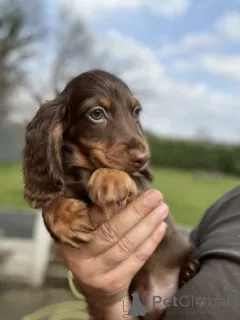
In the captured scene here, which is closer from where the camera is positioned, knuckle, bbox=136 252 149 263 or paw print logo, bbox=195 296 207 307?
paw print logo, bbox=195 296 207 307

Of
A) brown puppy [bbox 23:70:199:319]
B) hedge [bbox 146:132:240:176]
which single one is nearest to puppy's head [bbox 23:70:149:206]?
brown puppy [bbox 23:70:199:319]

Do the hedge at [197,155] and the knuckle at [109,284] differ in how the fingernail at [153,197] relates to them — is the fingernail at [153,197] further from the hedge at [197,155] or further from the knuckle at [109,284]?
the hedge at [197,155]

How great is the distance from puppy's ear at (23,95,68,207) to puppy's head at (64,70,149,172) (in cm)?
6

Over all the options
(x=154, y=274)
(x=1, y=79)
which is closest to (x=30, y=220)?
(x=1, y=79)

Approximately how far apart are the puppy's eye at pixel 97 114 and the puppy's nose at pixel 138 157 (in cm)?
23

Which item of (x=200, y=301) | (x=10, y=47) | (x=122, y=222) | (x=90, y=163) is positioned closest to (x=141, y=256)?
(x=122, y=222)

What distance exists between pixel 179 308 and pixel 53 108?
862mm

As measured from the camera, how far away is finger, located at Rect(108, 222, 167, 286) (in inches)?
59.9

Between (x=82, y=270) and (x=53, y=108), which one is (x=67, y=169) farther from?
(x=82, y=270)

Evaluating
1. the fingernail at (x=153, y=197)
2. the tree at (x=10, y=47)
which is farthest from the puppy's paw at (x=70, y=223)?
the tree at (x=10, y=47)

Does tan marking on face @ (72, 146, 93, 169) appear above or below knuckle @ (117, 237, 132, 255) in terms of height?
above

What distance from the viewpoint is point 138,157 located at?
1.52m

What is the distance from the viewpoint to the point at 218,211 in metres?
1.83

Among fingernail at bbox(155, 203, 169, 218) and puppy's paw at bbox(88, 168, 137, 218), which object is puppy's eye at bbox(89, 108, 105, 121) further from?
fingernail at bbox(155, 203, 169, 218)
